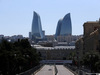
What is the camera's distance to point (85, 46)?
136500 mm

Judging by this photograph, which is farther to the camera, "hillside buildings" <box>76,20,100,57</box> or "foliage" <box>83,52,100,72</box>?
"hillside buildings" <box>76,20,100,57</box>

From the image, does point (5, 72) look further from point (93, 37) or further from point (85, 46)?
point (85, 46)

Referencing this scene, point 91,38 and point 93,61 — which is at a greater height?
point 91,38

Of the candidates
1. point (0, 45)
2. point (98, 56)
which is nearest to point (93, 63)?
point (98, 56)

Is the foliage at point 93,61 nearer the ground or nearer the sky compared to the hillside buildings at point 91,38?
nearer the ground

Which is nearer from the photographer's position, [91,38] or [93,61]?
[93,61]

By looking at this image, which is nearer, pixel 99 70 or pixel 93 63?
pixel 99 70

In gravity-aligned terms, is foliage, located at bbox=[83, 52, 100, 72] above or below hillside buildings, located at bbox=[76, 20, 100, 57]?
below

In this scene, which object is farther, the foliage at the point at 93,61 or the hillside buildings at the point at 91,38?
the hillside buildings at the point at 91,38

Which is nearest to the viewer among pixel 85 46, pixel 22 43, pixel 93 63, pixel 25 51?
pixel 93 63

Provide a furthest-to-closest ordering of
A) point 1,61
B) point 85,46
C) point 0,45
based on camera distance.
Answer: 1. point 85,46
2. point 0,45
3. point 1,61

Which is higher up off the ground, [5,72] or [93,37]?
[93,37]

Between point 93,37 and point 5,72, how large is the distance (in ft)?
181

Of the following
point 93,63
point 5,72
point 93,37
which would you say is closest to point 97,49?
point 93,37
